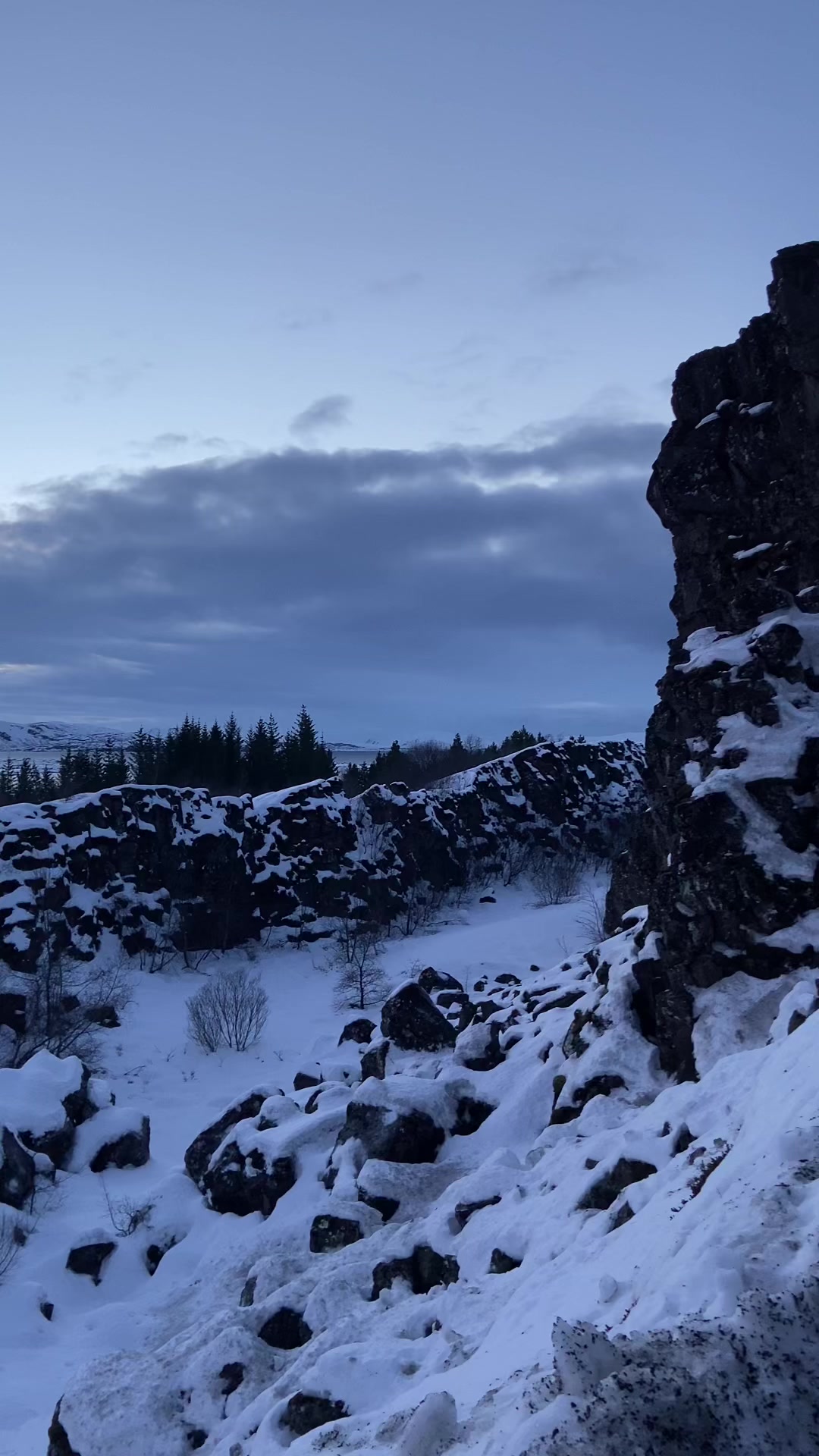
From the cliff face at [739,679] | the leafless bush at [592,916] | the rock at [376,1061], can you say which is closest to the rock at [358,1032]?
the rock at [376,1061]

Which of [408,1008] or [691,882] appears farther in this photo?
[408,1008]

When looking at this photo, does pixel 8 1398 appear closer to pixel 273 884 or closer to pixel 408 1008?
pixel 408 1008

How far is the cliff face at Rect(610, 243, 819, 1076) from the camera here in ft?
49.8

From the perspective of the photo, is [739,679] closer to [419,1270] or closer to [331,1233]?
[419,1270]

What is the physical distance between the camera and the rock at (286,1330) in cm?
1239

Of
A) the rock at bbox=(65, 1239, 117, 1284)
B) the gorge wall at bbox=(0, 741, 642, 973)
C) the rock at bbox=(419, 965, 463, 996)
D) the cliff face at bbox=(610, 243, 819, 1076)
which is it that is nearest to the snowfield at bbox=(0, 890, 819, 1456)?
the rock at bbox=(65, 1239, 117, 1284)

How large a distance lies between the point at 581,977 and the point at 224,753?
213 feet

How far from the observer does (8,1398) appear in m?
13.8

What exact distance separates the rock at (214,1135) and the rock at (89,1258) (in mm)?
2496

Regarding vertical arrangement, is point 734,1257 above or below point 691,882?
below

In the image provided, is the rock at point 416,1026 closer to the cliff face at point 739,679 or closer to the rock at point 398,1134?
the rock at point 398,1134

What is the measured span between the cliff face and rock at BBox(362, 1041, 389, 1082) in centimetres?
805

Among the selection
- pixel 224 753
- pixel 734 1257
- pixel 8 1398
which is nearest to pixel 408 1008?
pixel 8 1398

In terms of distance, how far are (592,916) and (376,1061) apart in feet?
103
